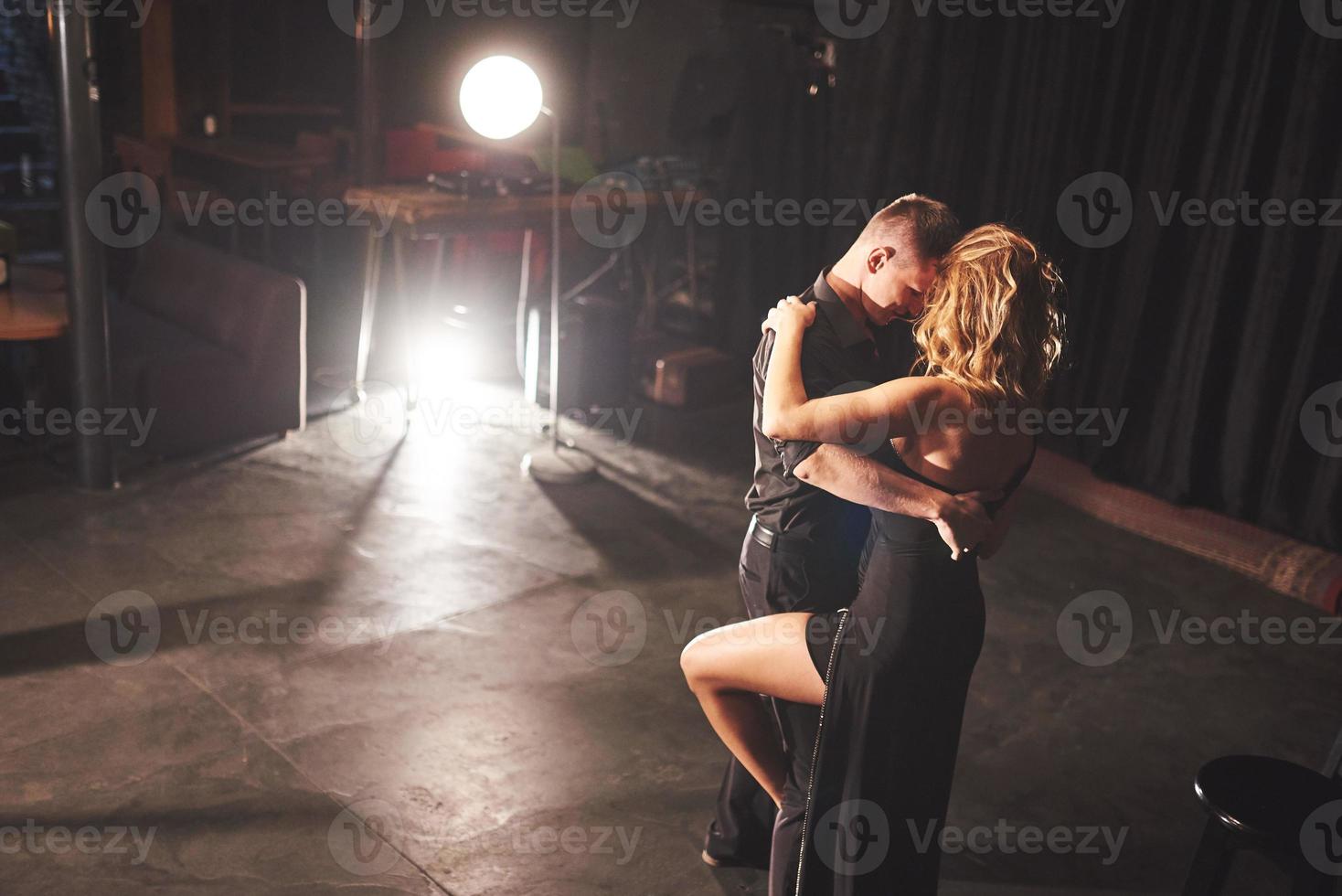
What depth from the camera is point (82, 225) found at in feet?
15.5

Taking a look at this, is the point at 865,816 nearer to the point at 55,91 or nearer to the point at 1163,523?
the point at 1163,523

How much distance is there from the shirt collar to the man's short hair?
0.16 metres

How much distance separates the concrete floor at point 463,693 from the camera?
3.03 metres

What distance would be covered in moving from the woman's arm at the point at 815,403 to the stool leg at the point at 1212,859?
103 centimetres

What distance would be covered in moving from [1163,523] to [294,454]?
4134 millimetres

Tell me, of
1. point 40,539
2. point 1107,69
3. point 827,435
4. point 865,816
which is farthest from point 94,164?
point 1107,69

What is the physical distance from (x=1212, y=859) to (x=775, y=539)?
3.62 ft

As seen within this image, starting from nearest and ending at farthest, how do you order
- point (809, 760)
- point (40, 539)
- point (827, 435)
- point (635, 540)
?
1. point (827, 435)
2. point (809, 760)
3. point (40, 539)
4. point (635, 540)

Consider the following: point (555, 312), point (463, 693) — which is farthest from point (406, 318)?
point (463, 693)

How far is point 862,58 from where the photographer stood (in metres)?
6.55

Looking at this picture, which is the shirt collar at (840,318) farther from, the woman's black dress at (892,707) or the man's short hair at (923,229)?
the woman's black dress at (892,707)

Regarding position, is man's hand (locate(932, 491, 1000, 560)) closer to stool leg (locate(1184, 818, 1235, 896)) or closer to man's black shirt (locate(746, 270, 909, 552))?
man's black shirt (locate(746, 270, 909, 552))

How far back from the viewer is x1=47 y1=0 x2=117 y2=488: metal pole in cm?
457

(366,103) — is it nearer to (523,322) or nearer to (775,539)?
(523,322)
